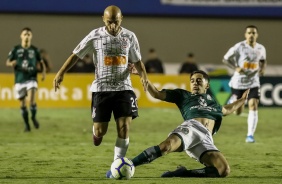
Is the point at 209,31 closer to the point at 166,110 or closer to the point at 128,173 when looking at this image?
the point at 166,110

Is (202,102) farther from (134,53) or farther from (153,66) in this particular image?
(153,66)

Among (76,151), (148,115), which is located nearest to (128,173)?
(76,151)

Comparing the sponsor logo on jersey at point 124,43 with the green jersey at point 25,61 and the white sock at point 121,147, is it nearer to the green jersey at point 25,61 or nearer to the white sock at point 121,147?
the white sock at point 121,147

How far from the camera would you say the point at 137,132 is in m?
17.3

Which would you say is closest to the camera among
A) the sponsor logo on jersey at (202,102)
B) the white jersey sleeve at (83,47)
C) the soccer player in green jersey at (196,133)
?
the soccer player in green jersey at (196,133)

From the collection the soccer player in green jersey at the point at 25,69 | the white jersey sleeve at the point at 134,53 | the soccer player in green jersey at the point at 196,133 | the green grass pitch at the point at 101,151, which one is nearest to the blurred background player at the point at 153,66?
the green grass pitch at the point at 101,151

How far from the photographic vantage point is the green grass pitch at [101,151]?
32.7ft

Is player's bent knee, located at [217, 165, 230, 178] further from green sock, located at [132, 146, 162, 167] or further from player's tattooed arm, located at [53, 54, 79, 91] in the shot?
player's tattooed arm, located at [53, 54, 79, 91]

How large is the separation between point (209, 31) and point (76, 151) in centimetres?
1908

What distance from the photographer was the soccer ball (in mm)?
9312

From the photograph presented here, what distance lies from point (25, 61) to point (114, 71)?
7.23 meters

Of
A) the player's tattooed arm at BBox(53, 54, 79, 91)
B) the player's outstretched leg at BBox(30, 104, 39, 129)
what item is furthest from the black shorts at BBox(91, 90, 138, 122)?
the player's outstretched leg at BBox(30, 104, 39, 129)

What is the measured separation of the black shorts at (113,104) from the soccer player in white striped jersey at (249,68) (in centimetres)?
521

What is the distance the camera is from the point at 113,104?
10.4 meters
